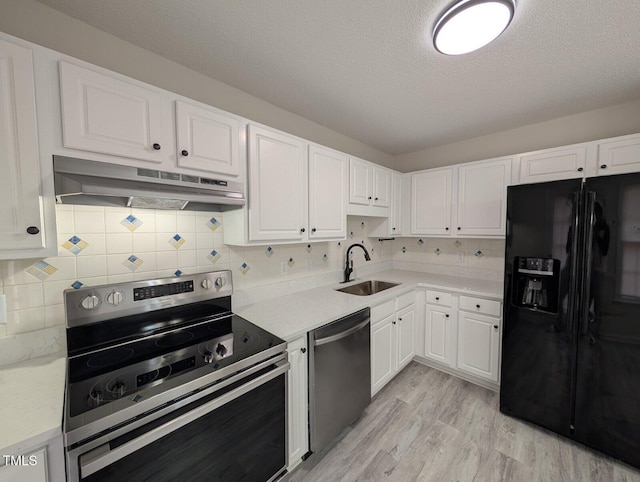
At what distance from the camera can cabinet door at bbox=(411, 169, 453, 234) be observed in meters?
2.72

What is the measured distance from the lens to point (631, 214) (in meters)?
1.44

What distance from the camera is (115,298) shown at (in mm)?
1257

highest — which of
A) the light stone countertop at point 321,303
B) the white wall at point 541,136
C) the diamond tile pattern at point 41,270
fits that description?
the white wall at point 541,136

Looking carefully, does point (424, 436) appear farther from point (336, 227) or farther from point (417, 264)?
point (417, 264)

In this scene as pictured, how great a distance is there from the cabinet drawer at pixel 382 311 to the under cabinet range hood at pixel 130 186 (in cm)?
131

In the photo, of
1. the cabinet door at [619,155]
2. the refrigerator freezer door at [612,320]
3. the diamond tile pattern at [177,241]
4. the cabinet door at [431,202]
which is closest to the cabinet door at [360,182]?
the cabinet door at [431,202]

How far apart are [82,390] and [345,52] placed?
1.97 m

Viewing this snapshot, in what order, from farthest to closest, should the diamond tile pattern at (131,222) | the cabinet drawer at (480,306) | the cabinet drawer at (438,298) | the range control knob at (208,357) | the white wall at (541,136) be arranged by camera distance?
1. the cabinet drawer at (438,298)
2. the cabinet drawer at (480,306)
3. the white wall at (541,136)
4. the diamond tile pattern at (131,222)
5. the range control knob at (208,357)

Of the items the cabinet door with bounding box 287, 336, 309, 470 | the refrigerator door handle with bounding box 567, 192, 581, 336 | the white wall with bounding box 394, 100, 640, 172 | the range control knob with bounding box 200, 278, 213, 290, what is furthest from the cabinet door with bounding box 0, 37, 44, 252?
the white wall with bounding box 394, 100, 640, 172

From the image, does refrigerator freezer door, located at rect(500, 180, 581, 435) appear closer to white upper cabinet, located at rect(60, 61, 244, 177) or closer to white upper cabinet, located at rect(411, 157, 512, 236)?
white upper cabinet, located at rect(411, 157, 512, 236)

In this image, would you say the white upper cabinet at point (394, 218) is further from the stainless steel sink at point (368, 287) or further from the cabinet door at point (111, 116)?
the cabinet door at point (111, 116)

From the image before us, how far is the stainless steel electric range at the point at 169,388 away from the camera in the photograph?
825mm

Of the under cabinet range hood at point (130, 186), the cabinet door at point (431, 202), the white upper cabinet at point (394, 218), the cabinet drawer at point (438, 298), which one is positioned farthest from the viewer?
the white upper cabinet at point (394, 218)

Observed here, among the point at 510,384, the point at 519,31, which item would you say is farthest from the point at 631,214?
the point at 510,384
